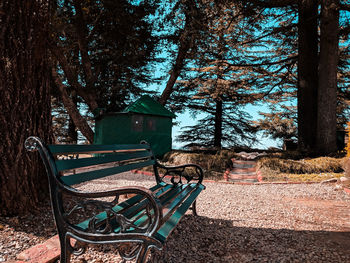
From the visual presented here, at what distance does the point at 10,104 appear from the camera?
8.84 feet

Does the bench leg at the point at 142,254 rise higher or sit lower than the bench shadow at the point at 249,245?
higher

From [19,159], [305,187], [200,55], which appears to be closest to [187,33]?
[200,55]

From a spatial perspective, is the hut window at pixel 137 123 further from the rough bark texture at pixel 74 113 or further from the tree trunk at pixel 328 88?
the tree trunk at pixel 328 88

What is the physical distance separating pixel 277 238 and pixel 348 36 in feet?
36.6

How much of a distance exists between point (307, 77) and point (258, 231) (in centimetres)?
977

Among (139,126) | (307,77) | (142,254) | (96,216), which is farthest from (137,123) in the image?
(142,254)

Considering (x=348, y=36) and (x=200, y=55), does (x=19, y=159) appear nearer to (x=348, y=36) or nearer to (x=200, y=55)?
(x=200, y=55)

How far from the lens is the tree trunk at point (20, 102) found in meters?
2.67

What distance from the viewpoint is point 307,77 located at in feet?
35.0

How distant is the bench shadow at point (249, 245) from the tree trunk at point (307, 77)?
8.53 meters

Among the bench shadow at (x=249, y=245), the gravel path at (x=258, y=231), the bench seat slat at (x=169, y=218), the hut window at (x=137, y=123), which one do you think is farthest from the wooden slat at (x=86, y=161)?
the hut window at (x=137, y=123)

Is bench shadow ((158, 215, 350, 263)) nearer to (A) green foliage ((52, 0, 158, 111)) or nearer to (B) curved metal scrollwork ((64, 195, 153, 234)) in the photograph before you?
(B) curved metal scrollwork ((64, 195, 153, 234))

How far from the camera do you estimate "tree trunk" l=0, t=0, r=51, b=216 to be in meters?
2.67

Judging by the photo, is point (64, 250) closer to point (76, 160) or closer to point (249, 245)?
point (76, 160)
